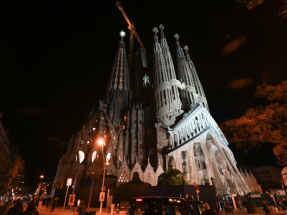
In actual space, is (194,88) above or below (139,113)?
above

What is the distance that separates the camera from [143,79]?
228ft

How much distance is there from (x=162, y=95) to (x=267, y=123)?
37.1 metres

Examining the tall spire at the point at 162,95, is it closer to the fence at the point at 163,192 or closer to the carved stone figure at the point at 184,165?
the carved stone figure at the point at 184,165

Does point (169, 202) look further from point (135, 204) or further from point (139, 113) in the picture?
point (139, 113)

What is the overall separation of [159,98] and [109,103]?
19881mm

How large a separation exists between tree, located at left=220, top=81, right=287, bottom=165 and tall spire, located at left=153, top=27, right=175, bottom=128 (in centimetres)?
3028

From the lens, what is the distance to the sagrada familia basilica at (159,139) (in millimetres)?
32656

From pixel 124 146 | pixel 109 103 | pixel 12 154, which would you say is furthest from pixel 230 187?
pixel 12 154

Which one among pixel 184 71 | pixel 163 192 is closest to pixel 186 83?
pixel 184 71

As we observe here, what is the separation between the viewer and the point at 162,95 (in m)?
49.2

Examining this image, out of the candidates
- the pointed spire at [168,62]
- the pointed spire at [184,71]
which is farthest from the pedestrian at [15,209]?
the pointed spire at [184,71]

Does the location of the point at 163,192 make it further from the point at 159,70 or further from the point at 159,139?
the point at 159,70

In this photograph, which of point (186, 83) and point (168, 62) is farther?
point (168, 62)

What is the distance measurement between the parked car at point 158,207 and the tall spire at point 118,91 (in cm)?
4752
